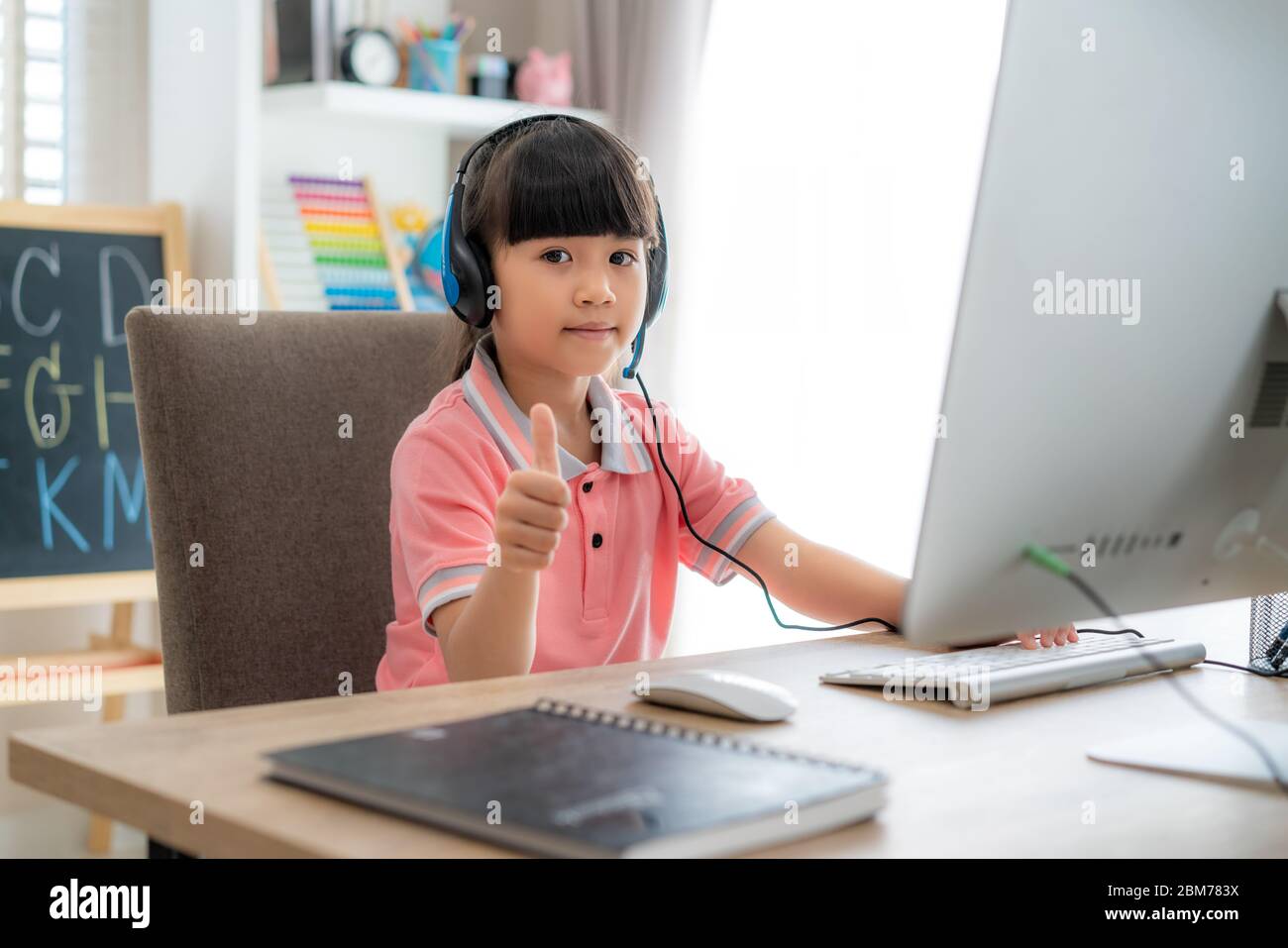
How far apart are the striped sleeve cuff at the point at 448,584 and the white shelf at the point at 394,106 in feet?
4.56

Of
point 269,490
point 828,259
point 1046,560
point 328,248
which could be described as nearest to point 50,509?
point 328,248

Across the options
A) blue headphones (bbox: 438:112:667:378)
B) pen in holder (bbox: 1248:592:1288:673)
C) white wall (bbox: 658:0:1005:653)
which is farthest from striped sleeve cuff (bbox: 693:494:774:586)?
white wall (bbox: 658:0:1005:653)

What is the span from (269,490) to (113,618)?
4.03 ft

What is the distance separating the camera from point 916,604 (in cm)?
67

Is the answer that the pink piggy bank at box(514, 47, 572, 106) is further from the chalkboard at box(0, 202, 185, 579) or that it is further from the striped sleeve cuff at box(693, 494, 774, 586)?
the striped sleeve cuff at box(693, 494, 774, 586)

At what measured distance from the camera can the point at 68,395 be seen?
6.77ft

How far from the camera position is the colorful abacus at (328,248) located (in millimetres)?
2393

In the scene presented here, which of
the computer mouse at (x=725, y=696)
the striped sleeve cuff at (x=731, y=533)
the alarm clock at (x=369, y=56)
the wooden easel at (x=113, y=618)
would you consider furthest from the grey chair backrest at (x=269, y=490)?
the alarm clock at (x=369, y=56)

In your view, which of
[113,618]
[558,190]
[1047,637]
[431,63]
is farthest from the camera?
[431,63]

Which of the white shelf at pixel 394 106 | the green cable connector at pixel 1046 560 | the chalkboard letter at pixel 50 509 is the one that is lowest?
the chalkboard letter at pixel 50 509

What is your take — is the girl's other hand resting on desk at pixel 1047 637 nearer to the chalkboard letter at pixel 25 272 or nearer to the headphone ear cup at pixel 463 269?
the headphone ear cup at pixel 463 269

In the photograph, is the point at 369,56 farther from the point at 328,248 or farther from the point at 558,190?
the point at 558,190

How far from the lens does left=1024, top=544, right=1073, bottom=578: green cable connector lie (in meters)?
0.70
